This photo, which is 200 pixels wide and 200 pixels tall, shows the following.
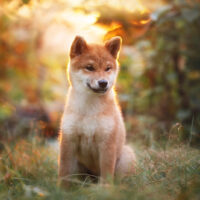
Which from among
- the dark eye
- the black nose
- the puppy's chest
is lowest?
the puppy's chest

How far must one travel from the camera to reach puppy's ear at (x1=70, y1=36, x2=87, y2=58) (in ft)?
12.5

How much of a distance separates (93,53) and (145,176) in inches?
64.4

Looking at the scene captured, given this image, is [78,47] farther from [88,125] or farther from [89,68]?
[88,125]

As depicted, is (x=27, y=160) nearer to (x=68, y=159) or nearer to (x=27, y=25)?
(x=68, y=159)

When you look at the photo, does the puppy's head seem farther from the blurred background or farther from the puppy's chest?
the blurred background

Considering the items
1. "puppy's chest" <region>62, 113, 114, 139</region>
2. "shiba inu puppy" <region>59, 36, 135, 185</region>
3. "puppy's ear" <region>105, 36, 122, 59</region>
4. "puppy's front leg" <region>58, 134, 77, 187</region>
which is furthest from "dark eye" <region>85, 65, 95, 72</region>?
"puppy's front leg" <region>58, 134, 77, 187</region>

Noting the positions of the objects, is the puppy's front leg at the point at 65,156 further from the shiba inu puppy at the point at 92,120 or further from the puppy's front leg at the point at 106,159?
the puppy's front leg at the point at 106,159

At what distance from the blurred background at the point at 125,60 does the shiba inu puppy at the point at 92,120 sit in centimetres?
75

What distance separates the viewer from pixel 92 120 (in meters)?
3.60

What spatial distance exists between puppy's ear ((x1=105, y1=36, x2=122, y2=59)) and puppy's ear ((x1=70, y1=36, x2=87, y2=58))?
322mm

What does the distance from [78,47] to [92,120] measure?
97cm

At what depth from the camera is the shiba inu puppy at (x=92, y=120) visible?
3.57 meters

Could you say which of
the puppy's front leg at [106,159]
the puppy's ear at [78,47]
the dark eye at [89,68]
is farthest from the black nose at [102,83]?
the puppy's front leg at [106,159]

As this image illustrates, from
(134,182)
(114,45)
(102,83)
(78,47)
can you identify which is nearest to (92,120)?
(102,83)
